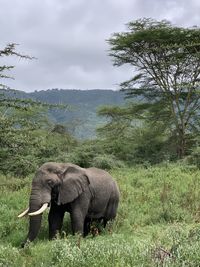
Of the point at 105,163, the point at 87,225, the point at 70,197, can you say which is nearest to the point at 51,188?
the point at 70,197

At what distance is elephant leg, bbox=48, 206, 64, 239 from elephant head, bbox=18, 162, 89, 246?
0.39 m

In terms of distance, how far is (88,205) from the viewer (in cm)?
1166

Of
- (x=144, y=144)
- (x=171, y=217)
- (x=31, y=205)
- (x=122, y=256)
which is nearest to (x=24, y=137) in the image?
(x=31, y=205)

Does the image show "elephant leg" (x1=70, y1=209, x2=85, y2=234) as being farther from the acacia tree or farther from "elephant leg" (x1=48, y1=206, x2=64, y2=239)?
the acacia tree

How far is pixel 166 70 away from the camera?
27.9 metres

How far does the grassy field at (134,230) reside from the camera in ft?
23.6

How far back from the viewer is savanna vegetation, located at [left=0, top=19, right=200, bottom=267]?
800cm

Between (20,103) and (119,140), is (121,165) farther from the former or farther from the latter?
(20,103)

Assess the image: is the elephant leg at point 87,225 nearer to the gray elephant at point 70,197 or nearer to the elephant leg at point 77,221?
the gray elephant at point 70,197

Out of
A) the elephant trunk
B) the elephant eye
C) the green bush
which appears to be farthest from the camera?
the green bush

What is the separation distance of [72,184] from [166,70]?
57.9 feet

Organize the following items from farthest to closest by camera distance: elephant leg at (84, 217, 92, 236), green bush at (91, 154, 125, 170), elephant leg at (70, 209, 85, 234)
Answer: green bush at (91, 154, 125, 170), elephant leg at (84, 217, 92, 236), elephant leg at (70, 209, 85, 234)

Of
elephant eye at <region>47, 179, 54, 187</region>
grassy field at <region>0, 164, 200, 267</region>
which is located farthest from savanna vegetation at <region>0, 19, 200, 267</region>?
elephant eye at <region>47, 179, 54, 187</region>

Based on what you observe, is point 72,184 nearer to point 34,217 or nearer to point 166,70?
point 34,217
